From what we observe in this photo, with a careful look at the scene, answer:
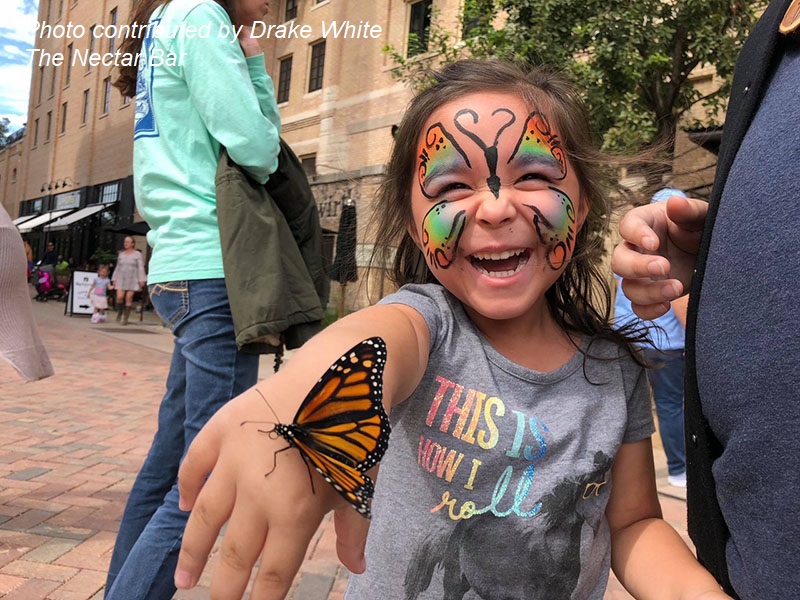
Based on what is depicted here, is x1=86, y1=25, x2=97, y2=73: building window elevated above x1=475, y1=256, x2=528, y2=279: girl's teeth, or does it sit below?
above

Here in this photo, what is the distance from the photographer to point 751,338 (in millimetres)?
825

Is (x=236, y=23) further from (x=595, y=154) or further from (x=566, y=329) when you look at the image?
(x=566, y=329)

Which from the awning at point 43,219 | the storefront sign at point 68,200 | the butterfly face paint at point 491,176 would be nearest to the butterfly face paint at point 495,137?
the butterfly face paint at point 491,176

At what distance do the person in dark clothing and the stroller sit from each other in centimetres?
2188

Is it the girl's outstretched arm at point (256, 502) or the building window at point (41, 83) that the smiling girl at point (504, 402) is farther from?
the building window at point (41, 83)

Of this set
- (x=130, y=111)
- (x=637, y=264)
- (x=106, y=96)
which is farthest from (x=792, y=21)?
(x=106, y=96)

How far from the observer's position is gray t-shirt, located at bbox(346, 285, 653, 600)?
1.22 meters

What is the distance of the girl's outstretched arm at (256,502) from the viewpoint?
2.06ft

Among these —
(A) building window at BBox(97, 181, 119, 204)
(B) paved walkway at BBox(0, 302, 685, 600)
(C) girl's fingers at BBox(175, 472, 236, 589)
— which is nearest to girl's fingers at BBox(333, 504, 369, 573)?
(C) girl's fingers at BBox(175, 472, 236, 589)

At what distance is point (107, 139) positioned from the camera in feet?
91.0

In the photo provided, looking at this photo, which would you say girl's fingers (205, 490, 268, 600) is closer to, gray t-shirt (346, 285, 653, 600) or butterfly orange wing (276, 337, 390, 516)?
butterfly orange wing (276, 337, 390, 516)

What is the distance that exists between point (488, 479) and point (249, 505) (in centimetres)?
69

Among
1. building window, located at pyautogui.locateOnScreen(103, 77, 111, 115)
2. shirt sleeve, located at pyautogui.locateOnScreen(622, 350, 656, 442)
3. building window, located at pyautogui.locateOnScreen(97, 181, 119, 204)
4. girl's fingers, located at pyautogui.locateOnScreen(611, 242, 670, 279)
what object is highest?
building window, located at pyautogui.locateOnScreen(103, 77, 111, 115)

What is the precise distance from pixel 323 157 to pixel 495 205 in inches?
753
